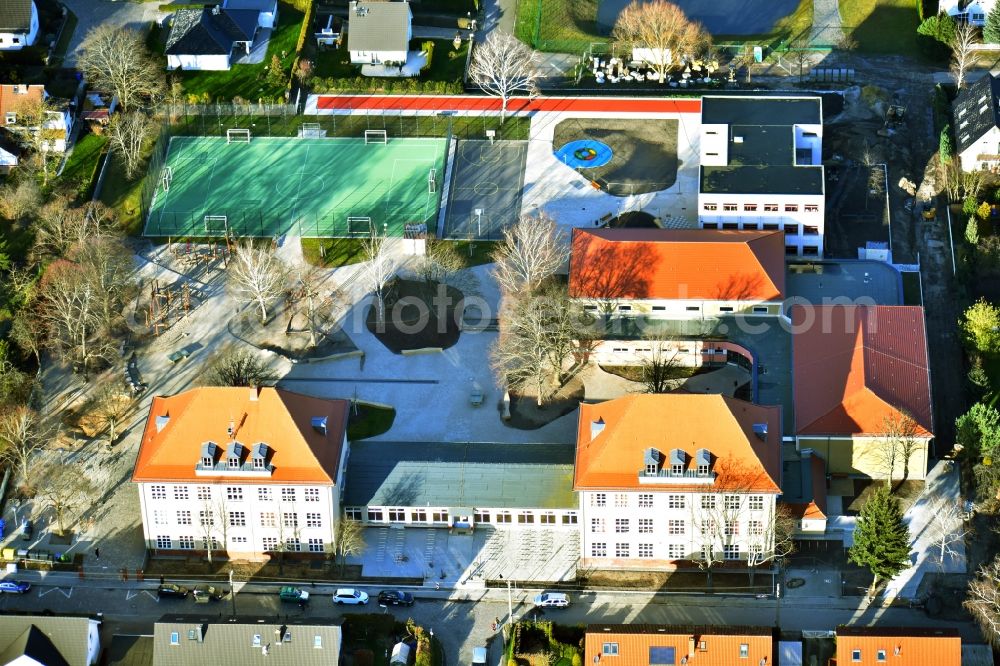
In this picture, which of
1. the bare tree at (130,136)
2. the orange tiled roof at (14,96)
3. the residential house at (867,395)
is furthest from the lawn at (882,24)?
the orange tiled roof at (14,96)

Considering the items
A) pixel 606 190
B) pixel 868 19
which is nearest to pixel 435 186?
pixel 606 190

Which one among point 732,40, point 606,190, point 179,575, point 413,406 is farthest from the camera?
point 732,40

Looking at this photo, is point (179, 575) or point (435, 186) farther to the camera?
point (435, 186)

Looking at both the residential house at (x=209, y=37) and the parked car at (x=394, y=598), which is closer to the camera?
the parked car at (x=394, y=598)

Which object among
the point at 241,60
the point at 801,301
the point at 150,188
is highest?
the point at 241,60

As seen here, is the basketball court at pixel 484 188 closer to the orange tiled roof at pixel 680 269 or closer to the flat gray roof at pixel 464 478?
the orange tiled roof at pixel 680 269

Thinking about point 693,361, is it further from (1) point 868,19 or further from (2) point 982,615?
(1) point 868,19
